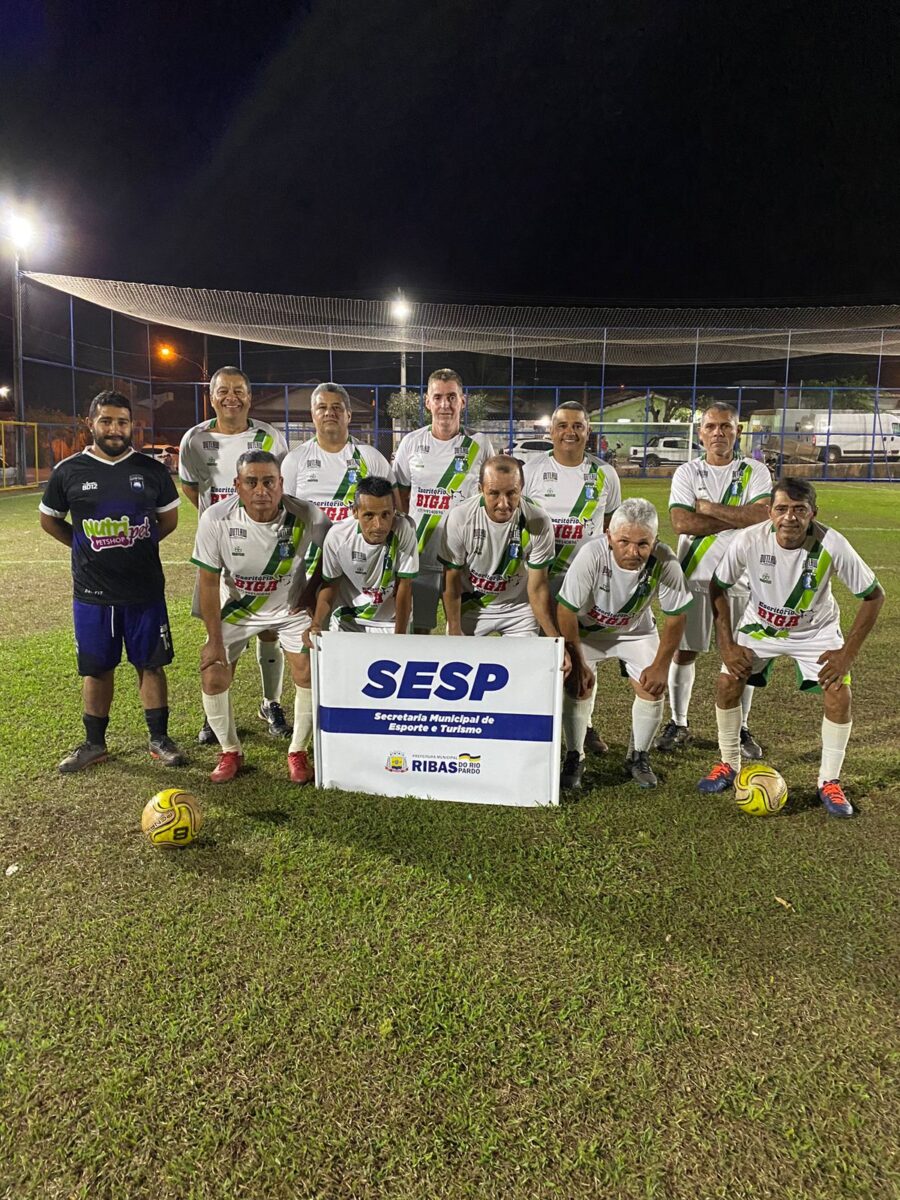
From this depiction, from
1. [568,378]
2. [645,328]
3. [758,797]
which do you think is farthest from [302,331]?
[758,797]

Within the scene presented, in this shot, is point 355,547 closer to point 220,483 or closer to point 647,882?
point 220,483

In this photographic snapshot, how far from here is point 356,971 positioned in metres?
2.71

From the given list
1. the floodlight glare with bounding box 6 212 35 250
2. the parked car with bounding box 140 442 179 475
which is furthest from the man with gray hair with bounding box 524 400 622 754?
the floodlight glare with bounding box 6 212 35 250

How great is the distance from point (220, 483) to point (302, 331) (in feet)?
65.3

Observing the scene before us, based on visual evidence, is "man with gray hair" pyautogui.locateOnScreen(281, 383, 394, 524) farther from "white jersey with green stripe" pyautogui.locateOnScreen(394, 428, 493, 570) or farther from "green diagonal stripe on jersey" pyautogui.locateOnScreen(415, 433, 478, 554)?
"green diagonal stripe on jersey" pyautogui.locateOnScreen(415, 433, 478, 554)

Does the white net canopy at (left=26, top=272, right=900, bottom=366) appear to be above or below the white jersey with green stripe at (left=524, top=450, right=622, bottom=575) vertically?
above

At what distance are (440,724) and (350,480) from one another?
2063mm

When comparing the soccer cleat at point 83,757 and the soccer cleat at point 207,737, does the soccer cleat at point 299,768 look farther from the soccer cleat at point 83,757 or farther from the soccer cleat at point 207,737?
the soccer cleat at point 83,757

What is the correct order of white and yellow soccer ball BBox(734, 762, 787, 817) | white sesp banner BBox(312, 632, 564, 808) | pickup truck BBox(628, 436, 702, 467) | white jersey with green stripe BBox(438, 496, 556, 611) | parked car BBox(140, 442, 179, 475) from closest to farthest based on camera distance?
white and yellow soccer ball BBox(734, 762, 787, 817) < white sesp banner BBox(312, 632, 564, 808) < white jersey with green stripe BBox(438, 496, 556, 611) < parked car BBox(140, 442, 179, 475) < pickup truck BBox(628, 436, 702, 467)

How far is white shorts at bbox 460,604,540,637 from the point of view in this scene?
4848 mm

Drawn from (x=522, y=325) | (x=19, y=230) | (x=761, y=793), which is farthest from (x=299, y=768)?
(x=522, y=325)

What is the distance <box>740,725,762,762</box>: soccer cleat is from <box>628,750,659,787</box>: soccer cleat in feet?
2.13

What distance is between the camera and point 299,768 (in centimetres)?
427

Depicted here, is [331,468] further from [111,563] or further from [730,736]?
[730,736]
